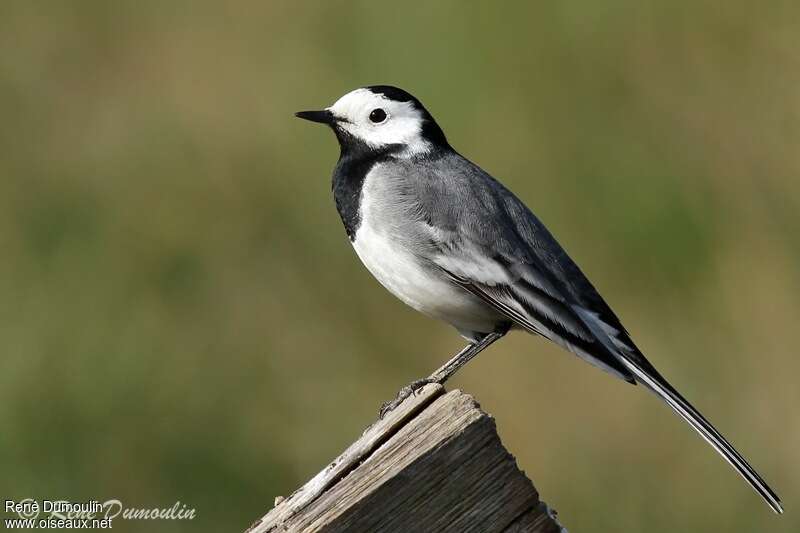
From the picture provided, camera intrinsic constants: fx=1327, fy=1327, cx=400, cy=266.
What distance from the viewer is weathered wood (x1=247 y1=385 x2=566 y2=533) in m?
3.40

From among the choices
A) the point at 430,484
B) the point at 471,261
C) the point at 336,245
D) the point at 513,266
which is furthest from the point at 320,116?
the point at 430,484

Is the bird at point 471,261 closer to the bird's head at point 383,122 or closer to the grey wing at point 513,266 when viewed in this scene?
the grey wing at point 513,266

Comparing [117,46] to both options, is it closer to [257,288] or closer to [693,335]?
[257,288]

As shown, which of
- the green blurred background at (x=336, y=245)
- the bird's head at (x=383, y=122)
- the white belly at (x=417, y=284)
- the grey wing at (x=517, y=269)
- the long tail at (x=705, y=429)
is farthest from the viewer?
the green blurred background at (x=336, y=245)

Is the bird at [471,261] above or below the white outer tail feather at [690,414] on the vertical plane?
above

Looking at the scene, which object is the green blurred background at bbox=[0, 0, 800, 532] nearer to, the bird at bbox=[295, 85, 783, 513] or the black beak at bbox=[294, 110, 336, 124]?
the black beak at bbox=[294, 110, 336, 124]

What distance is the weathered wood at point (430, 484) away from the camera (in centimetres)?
340

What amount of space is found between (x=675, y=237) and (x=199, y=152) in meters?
2.93

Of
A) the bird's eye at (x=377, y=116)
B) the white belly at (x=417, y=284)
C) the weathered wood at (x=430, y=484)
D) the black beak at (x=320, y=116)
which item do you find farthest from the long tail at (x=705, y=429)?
the black beak at (x=320, y=116)

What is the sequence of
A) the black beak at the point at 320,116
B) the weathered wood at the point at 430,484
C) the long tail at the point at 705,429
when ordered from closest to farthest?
the weathered wood at the point at 430,484 → the long tail at the point at 705,429 → the black beak at the point at 320,116

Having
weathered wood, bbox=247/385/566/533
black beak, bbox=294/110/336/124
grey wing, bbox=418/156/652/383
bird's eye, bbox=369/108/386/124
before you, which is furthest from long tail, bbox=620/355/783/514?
black beak, bbox=294/110/336/124

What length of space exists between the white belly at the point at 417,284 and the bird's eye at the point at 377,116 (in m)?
0.70

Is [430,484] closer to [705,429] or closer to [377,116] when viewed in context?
[705,429]

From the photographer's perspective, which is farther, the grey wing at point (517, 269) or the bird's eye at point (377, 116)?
the bird's eye at point (377, 116)
